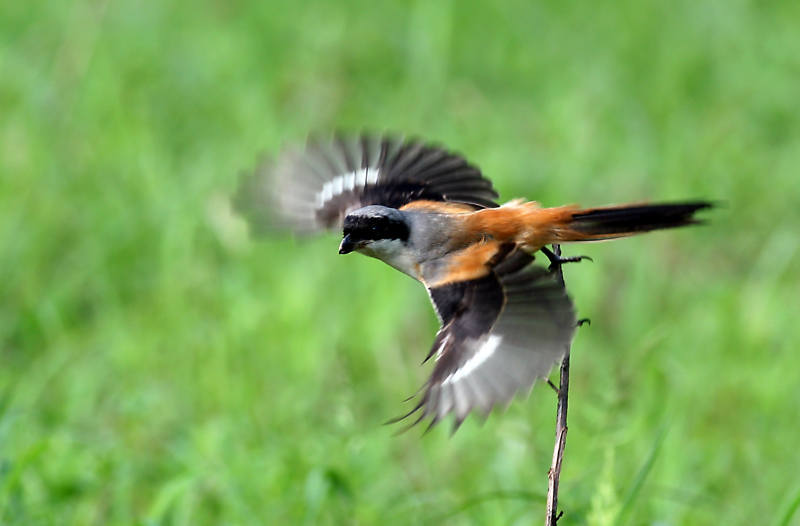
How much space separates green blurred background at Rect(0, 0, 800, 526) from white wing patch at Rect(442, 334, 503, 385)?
0.46 m

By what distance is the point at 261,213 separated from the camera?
14.1 ft

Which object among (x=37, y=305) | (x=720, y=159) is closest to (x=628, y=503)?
(x=37, y=305)

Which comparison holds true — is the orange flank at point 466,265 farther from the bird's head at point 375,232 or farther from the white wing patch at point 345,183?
the white wing patch at point 345,183

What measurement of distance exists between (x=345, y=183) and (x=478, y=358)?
5.51 ft

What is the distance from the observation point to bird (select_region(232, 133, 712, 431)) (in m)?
2.61

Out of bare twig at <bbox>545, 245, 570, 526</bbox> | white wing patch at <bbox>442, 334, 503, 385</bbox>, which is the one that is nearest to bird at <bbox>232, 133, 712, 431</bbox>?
white wing patch at <bbox>442, 334, 503, 385</bbox>

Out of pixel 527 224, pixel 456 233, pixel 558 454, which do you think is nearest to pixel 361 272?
pixel 456 233

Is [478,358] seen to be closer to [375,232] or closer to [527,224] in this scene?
[527,224]

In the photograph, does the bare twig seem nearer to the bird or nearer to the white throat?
the bird

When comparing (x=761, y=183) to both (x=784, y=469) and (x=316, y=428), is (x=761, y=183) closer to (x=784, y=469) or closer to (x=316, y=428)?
(x=784, y=469)

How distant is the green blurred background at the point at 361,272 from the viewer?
399cm

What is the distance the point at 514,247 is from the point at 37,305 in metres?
3.34

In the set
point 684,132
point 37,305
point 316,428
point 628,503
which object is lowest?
point 628,503

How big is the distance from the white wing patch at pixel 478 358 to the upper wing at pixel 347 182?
0.99 m
